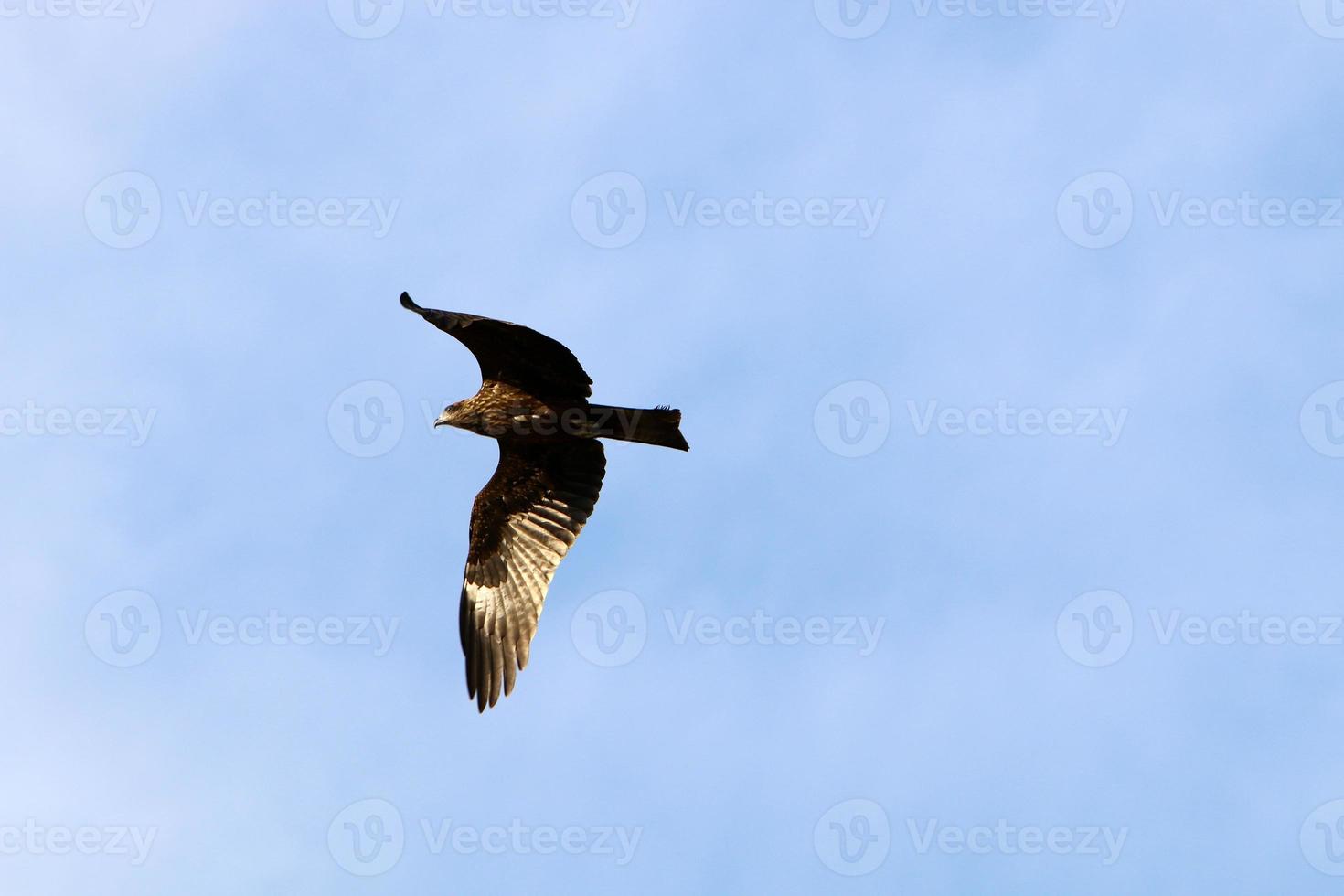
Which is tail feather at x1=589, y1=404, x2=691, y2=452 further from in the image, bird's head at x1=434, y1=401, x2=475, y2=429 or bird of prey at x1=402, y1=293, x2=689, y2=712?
bird's head at x1=434, y1=401, x2=475, y2=429

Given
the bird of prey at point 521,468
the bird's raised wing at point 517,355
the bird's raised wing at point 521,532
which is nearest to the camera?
the bird's raised wing at point 517,355

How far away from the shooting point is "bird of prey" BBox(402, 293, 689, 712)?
1334 cm

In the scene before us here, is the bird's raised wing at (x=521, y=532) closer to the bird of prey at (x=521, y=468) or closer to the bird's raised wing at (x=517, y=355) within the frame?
the bird of prey at (x=521, y=468)

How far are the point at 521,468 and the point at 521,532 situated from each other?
2.16 feet

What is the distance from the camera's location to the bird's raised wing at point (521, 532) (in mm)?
14117

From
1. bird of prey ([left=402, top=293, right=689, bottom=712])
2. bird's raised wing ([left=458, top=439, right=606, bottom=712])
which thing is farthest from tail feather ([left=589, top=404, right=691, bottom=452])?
bird's raised wing ([left=458, top=439, right=606, bottom=712])

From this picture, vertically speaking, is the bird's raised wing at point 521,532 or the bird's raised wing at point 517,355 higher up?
the bird's raised wing at point 517,355

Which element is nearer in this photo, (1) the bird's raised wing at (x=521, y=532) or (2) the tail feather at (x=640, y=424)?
(2) the tail feather at (x=640, y=424)

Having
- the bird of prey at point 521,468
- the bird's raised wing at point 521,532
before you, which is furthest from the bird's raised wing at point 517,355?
the bird's raised wing at point 521,532

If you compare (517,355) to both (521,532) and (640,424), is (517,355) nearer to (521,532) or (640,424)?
(640,424)

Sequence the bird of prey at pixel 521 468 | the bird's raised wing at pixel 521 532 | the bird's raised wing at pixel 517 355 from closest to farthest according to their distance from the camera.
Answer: the bird's raised wing at pixel 517 355 < the bird of prey at pixel 521 468 < the bird's raised wing at pixel 521 532

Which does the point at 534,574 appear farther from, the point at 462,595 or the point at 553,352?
the point at 553,352

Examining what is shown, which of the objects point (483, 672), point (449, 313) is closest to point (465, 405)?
point (449, 313)

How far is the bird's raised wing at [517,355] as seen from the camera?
13.1 meters
